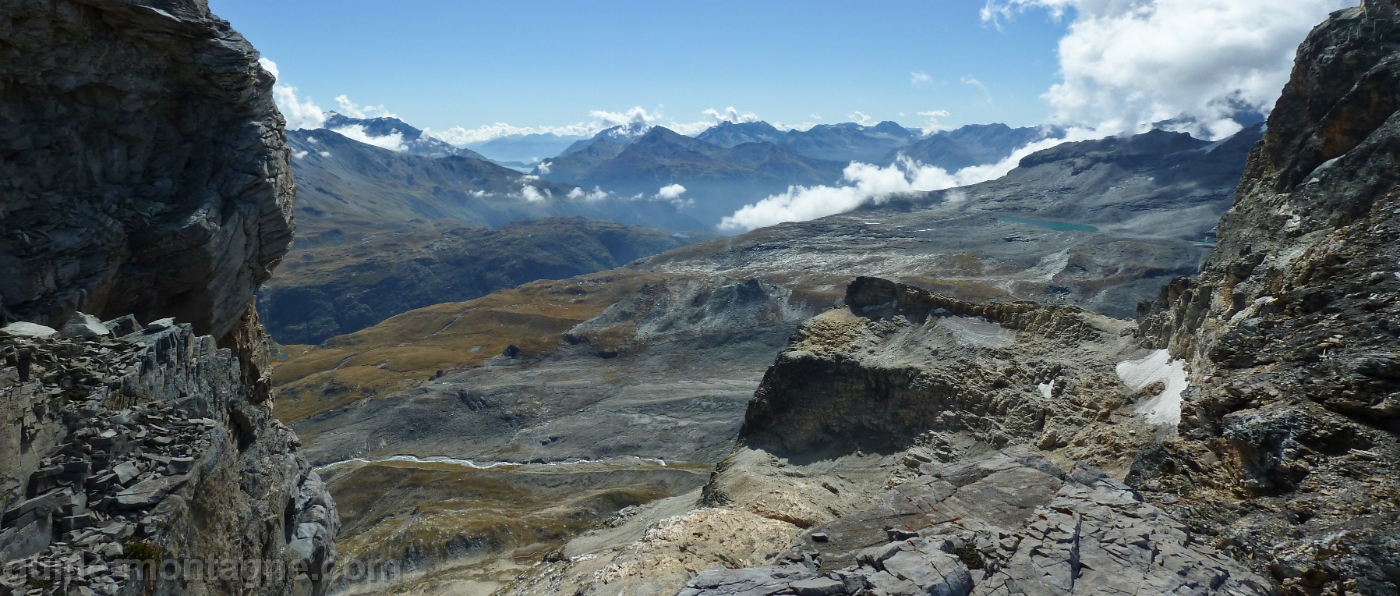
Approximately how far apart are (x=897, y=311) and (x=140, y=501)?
4047 cm

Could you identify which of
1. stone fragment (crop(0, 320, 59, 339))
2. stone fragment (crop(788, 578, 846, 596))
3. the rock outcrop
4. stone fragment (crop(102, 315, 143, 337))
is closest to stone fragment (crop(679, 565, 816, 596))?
the rock outcrop

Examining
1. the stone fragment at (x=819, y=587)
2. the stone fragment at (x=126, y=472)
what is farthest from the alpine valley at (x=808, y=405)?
the stone fragment at (x=126, y=472)

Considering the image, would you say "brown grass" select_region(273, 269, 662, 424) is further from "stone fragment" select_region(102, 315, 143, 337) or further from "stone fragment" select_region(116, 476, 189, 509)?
"stone fragment" select_region(116, 476, 189, 509)

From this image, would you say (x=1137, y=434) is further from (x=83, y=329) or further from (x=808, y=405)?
(x=83, y=329)

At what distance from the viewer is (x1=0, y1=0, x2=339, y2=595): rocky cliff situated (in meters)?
15.9

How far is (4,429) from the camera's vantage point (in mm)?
15344

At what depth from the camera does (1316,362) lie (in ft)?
61.2

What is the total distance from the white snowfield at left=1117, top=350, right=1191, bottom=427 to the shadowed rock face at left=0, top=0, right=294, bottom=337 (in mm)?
38325

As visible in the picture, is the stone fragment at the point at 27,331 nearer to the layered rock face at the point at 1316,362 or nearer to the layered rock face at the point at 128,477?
the layered rock face at the point at 128,477

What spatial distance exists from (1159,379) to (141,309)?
4249 cm

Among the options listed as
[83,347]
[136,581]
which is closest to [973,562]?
[136,581]

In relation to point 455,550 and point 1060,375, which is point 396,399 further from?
point 1060,375

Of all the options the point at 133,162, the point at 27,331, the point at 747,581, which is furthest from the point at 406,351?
the point at 747,581

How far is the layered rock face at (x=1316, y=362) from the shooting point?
619 inches
